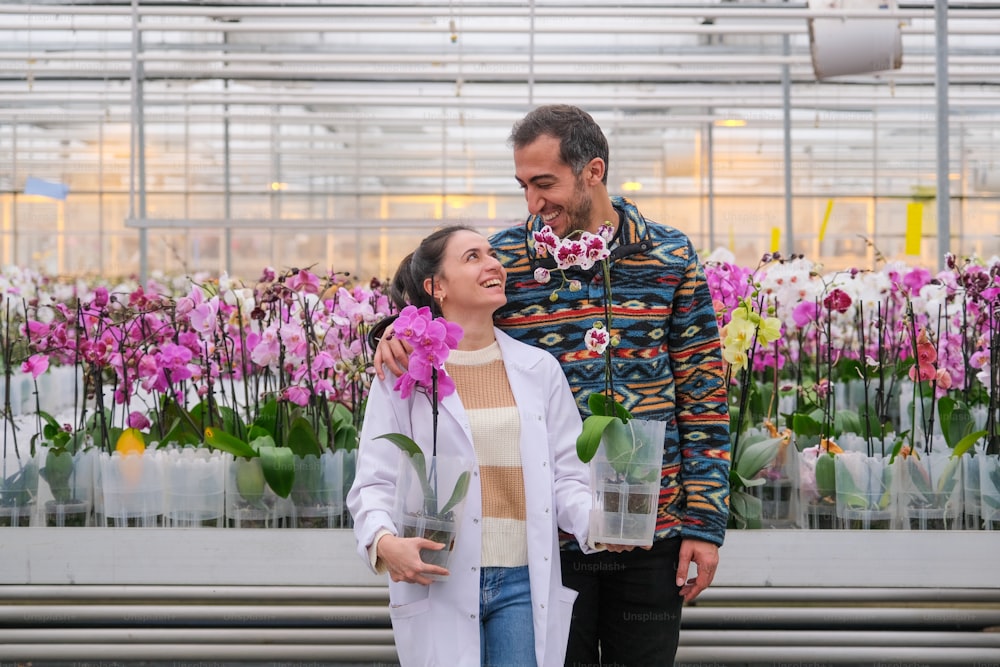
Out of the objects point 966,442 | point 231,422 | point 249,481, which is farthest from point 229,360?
point 966,442

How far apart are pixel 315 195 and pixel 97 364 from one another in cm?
1003

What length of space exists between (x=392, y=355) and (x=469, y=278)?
0.16 meters

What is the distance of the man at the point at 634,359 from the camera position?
1.60 metres

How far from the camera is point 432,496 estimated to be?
4.63 ft

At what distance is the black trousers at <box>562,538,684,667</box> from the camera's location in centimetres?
160

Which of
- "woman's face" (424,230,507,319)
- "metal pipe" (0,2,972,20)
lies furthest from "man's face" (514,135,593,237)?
"metal pipe" (0,2,972,20)

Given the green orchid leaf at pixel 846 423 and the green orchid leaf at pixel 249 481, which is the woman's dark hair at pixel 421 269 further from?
the green orchid leaf at pixel 846 423

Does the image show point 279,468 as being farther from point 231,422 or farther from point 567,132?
point 567,132

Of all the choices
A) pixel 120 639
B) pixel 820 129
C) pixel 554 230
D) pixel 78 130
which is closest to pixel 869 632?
pixel 554 230

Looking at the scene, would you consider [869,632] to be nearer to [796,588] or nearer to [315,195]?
[796,588]

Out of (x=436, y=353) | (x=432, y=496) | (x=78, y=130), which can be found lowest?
(x=432, y=496)

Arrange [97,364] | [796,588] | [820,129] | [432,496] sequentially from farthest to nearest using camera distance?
[820,129], [97,364], [796,588], [432,496]

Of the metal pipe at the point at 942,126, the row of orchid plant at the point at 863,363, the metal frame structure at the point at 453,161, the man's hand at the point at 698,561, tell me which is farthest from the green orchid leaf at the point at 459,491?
the metal frame structure at the point at 453,161

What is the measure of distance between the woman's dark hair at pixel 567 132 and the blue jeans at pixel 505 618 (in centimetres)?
59
